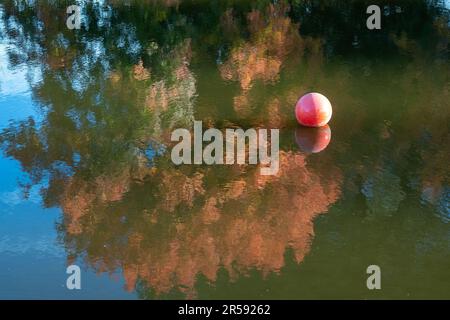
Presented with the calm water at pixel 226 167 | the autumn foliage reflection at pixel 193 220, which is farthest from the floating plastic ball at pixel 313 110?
the autumn foliage reflection at pixel 193 220

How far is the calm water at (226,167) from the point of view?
228 inches

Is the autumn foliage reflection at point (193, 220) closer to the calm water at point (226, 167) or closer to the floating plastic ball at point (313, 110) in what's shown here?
the calm water at point (226, 167)

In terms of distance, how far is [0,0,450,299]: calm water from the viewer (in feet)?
19.0

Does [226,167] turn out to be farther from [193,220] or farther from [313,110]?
[313,110]

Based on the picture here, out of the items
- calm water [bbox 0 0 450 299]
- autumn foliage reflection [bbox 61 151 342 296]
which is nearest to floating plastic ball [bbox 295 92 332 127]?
calm water [bbox 0 0 450 299]

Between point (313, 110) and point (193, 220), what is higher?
point (313, 110)

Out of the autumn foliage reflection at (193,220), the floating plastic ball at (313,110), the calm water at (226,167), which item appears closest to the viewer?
the calm water at (226,167)

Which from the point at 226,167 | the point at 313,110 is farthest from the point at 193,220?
the point at 313,110

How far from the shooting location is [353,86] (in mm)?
9547

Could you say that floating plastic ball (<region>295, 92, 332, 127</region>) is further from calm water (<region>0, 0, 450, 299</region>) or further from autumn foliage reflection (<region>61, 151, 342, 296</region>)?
autumn foliage reflection (<region>61, 151, 342, 296</region>)

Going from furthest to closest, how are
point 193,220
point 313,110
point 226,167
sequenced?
point 313,110 → point 226,167 → point 193,220

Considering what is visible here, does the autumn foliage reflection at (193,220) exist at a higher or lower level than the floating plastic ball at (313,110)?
lower

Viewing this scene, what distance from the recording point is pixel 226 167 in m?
7.52

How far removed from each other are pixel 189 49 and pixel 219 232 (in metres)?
5.81
